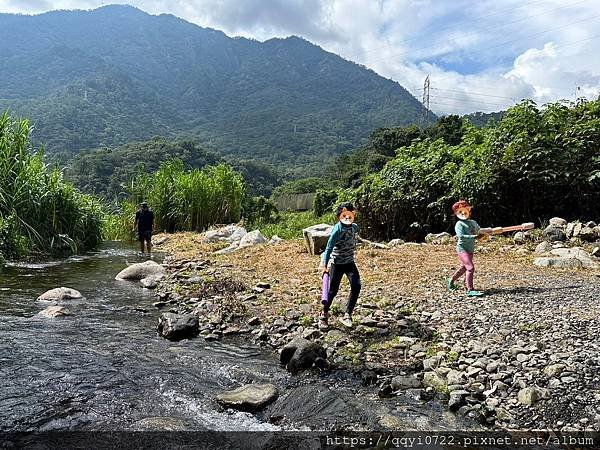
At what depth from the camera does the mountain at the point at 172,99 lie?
290ft

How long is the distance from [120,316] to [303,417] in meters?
4.51

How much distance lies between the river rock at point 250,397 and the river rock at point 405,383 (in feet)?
4.06

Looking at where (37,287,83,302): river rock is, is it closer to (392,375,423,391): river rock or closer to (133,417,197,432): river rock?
(133,417,197,432): river rock

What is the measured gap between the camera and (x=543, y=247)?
1118 cm

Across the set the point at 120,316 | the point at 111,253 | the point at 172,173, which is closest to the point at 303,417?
the point at 120,316

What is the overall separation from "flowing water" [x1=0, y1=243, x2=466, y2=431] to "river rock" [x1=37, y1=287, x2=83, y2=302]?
1.27 feet

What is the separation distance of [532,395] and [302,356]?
2398 mm

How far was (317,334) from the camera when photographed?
6.46 metres

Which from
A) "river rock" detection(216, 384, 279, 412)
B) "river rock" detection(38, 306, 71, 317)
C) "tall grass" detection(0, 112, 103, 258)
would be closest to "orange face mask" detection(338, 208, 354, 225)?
"river rock" detection(216, 384, 279, 412)

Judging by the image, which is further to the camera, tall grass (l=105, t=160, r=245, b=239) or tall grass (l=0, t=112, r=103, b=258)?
tall grass (l=105, t=160, r=245, b=239)

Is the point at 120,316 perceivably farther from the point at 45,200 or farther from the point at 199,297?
the point at 45,200

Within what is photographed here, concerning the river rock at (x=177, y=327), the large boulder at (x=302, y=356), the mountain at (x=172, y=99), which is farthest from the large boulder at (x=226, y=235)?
the mountain at (x=172, y=99)

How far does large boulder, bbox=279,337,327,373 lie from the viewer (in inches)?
216

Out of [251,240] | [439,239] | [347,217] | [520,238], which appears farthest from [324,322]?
[251,240]
